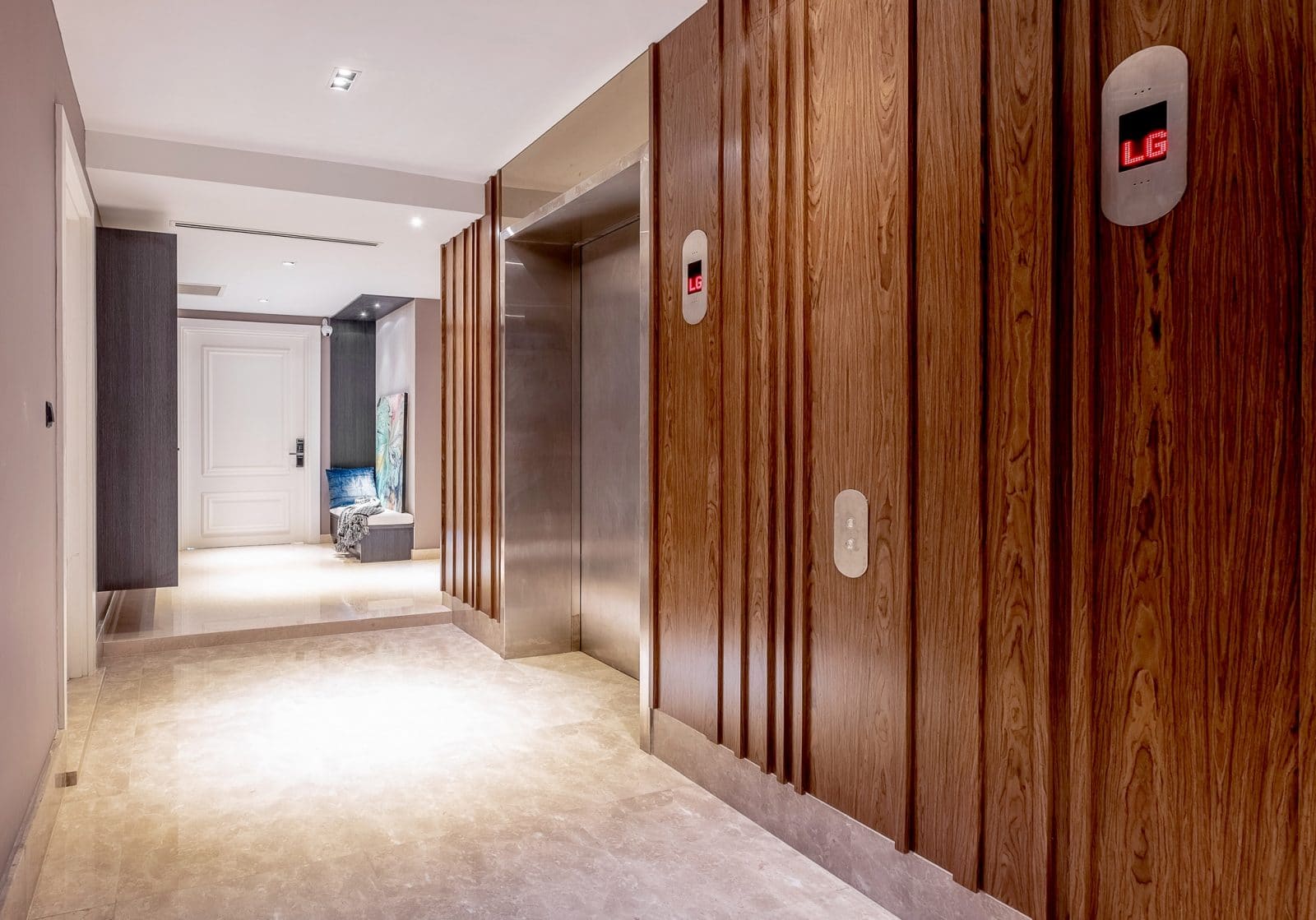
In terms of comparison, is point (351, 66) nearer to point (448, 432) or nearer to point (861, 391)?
point (861, 391)

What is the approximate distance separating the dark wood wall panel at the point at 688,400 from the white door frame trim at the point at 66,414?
2.28 meters

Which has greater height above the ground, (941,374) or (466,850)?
(941,374)

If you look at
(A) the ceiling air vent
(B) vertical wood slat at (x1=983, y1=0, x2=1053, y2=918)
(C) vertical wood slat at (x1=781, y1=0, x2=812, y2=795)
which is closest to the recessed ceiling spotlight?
(C) vertical wood slat at (x1=781, y1=0, x2=812, y2=795)

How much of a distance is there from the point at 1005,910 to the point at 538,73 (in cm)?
354

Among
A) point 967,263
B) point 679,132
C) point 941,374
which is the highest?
point 679,132

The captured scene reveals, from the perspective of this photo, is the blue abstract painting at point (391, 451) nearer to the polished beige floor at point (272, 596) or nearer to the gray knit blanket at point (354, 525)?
the gray knit blanket at point (354, 525)

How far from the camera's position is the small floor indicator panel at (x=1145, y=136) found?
1.77 metres

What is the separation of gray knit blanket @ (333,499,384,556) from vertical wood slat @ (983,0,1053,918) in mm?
7395

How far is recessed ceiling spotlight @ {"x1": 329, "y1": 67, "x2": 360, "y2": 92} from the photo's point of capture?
391 cm

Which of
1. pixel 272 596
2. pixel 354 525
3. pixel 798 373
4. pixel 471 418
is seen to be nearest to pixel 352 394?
pixel 354 525

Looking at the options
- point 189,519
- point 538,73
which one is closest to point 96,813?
point 538,73

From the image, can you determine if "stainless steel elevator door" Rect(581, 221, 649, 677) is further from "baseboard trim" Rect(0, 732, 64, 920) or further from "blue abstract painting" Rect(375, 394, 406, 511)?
"blue abstract painting" Rect(375, 394, 406, 511)

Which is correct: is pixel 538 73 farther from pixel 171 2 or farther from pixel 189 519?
pixel 189 519

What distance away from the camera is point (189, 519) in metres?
10.0
